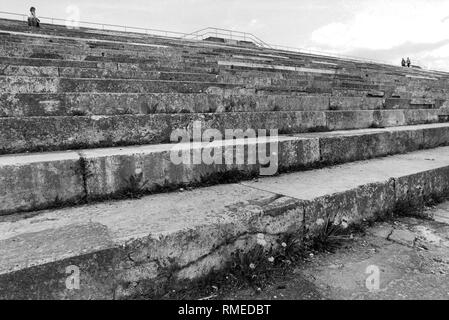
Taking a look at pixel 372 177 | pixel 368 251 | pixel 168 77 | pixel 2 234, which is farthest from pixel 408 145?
pixel 2 234

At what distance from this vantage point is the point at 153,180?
275cm

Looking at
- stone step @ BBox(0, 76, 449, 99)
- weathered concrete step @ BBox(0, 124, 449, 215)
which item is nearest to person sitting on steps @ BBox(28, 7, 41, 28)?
stone step @ BBox(0, 76, 449, 99)

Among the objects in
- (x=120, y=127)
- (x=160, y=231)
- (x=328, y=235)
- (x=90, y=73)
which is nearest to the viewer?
(x=160, y=231)

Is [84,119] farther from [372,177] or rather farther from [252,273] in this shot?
[372,177]

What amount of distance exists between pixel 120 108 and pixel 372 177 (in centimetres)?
265

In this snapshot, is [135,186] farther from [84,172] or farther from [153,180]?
[84,172]

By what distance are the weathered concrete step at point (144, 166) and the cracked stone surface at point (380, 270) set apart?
3.64 feet

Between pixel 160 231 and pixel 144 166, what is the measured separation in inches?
35.5

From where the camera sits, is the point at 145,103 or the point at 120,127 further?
the point at 145,103

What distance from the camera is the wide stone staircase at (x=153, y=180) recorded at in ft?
5.86

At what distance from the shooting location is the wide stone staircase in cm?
179

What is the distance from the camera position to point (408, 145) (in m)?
5.08

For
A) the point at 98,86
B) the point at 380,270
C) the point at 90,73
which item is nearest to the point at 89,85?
the point at 98,86

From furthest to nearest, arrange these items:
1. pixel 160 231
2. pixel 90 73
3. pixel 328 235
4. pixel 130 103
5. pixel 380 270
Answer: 1. pixel 90 73
2. pixel 130 103
3. pixel 328 235
4. pixel 380 270
5. pixel 160 231
